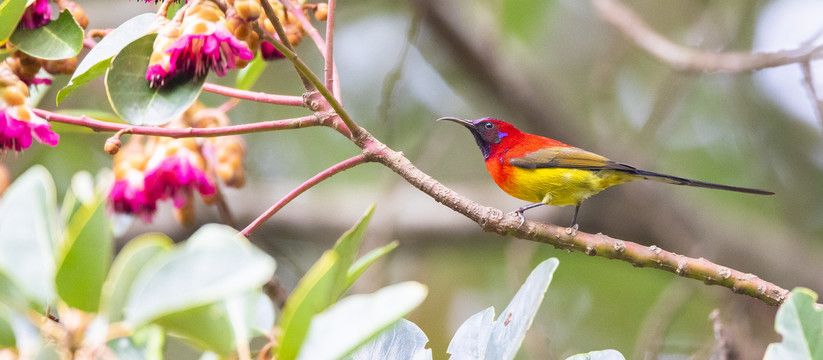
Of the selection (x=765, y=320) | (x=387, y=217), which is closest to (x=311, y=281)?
(x=387, y=217)

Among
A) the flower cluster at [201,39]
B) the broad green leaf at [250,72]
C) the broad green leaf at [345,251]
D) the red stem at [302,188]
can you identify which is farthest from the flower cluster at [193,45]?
the broad green leaf at [250,72]

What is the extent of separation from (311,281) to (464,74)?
4074mm

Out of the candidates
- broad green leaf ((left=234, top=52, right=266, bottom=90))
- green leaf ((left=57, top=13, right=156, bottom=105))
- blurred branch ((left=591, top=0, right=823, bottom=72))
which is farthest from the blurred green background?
green leaf ((left=57, top=13, right=156, bottom=105))

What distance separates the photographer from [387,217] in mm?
3971

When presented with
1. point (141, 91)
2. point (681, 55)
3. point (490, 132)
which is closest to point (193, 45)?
point (141, 91)

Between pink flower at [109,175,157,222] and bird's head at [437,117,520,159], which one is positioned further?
bird's head at [437,117,520,159]

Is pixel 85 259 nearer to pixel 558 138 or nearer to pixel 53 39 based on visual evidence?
pixel 53 39

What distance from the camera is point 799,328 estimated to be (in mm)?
861

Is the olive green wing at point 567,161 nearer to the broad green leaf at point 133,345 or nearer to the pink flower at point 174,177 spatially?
the pink flower at point 174,177

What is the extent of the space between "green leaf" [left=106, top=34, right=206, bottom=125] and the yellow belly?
5.03 feet

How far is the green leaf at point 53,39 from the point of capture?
58.6 inches

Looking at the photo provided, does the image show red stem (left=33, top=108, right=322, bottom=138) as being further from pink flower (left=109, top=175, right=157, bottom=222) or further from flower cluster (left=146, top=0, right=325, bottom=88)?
pink flower (left=109, top=175, right=157, bottom=222)

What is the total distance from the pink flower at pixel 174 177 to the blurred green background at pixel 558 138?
1.61 meters

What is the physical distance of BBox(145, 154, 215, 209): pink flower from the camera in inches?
76.1
